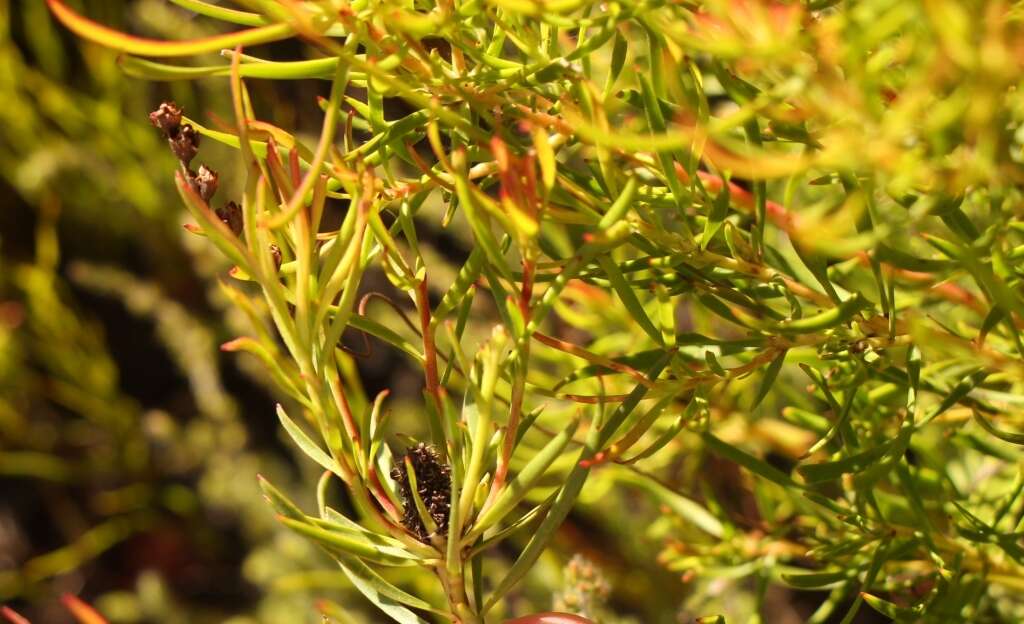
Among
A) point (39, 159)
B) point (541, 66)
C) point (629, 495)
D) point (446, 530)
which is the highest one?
point (541, 66)

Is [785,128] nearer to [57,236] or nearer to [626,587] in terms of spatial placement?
[626,587]

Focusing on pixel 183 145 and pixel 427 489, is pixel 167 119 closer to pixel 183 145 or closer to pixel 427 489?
pixel 183 145

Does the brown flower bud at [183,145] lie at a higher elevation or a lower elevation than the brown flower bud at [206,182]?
higher

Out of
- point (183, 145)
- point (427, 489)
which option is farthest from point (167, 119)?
point (427, 489)

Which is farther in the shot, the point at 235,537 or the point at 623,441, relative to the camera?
the point at 235,537

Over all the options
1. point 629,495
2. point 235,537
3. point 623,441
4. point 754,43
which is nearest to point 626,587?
point 629,495

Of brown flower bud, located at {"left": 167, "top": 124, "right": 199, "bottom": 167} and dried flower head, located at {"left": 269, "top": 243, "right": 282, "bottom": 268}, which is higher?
brown flower bud, located at {"left": 167, "top": 124, "right": 199, "bottom": 167}

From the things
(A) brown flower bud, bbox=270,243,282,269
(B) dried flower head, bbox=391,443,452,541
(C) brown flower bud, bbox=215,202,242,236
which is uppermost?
(C) brown flower bud, bbox=215,202,242,236
